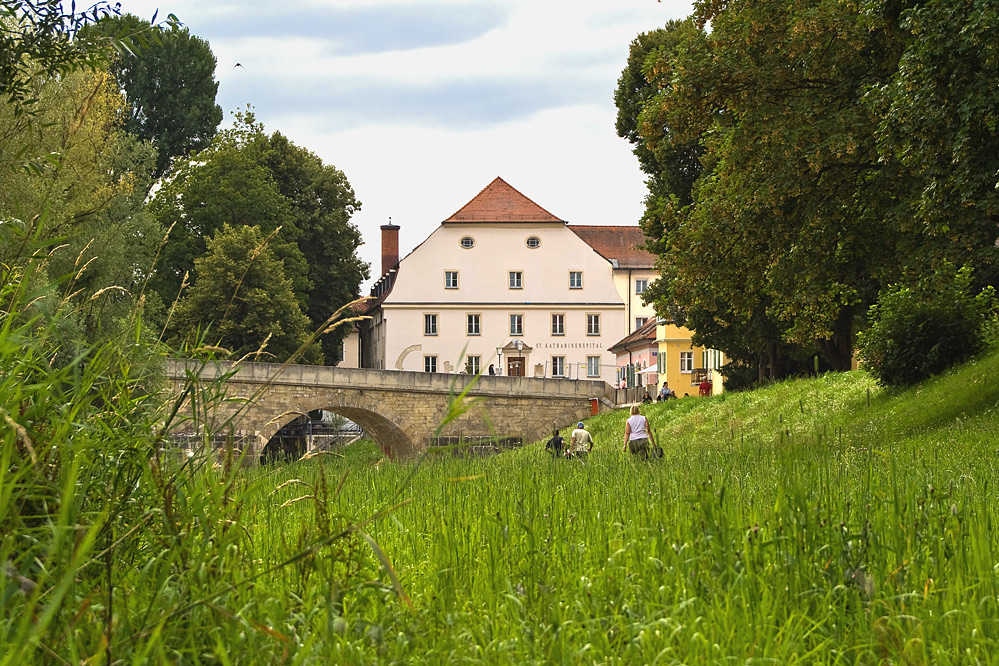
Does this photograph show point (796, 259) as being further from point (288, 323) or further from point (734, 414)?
point (288, 323)

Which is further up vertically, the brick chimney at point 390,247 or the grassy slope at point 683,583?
the brick chimney at point 390,247

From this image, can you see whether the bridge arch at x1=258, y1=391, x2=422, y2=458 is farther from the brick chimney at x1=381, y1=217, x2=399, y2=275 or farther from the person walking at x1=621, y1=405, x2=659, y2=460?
the brick chimney at x1=381, y1=217, x2=399, y2=275

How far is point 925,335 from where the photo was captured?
20203 millimetres

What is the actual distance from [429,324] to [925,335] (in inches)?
1484

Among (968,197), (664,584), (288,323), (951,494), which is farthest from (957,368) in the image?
(288,323)

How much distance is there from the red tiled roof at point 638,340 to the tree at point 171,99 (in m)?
22.2

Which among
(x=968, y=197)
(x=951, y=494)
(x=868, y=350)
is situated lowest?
(x=951, y=494)

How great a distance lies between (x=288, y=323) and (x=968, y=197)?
30892mm

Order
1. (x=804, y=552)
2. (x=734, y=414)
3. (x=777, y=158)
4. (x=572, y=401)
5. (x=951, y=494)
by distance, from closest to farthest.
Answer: (x=804, y=552) < (x=951, y=494) < (x=777, y=158) < (x=734, y=414) < (x=572, y=401)

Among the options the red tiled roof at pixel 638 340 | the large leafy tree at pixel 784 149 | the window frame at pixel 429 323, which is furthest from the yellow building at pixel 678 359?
the large leafy tree at pixel 784 149

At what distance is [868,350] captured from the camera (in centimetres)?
2084

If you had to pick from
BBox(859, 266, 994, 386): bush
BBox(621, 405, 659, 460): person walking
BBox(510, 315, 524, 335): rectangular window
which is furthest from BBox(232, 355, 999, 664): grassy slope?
BBox(510, 315, 524, 335): rectangular window

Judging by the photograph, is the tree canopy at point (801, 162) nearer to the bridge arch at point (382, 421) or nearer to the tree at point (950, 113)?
the tree at point (950, 113)

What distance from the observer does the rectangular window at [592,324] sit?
56.7 m
